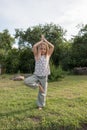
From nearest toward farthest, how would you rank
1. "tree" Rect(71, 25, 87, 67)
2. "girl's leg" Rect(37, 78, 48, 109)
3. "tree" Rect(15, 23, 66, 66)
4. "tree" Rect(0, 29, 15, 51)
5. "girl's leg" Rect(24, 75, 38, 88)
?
"girl's leg" Rect(24, 75, 38, 88) → "girl's leg" Rect(37, 78, 48, 109) → "tree" Rect(71, 25, 87, 67) → "tree" Rect(15, 23, 66, 66) → "tree" Rect(0, 29, 15, 51)

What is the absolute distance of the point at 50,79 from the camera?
11.8 meters

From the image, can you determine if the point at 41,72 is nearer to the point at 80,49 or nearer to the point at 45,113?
the point at 45,113

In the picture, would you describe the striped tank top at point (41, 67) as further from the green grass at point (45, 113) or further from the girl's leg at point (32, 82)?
the green grass at point (45, 113)

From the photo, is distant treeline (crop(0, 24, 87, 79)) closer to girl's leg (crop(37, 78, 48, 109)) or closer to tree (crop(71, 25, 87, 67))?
tree (crop(71, 25, 87, 67))

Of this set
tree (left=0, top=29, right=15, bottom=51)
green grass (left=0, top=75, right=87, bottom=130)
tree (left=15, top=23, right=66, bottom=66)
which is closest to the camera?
green grass (left=0, top=75, right=87, bottom=130)

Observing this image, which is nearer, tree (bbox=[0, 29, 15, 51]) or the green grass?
the green grass

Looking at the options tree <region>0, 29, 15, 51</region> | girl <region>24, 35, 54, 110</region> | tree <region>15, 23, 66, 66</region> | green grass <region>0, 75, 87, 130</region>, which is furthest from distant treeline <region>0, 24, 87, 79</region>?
girl <region>24, 35, 54, 110</region>

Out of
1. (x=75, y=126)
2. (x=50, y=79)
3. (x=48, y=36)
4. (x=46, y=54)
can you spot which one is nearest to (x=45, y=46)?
(x=46, y=54)

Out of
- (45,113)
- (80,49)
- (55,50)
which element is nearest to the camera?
(45,113)

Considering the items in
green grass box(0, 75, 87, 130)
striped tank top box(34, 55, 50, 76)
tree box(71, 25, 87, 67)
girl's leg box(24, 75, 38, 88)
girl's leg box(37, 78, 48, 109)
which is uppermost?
tree box(71, 25, 87, 67)

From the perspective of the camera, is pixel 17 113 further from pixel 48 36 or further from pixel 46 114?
pixel 48 36

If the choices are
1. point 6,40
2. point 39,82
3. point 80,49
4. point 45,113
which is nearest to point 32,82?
point 39,82

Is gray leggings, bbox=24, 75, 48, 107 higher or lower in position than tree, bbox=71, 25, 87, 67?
lower

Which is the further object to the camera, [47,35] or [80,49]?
[47,35]
